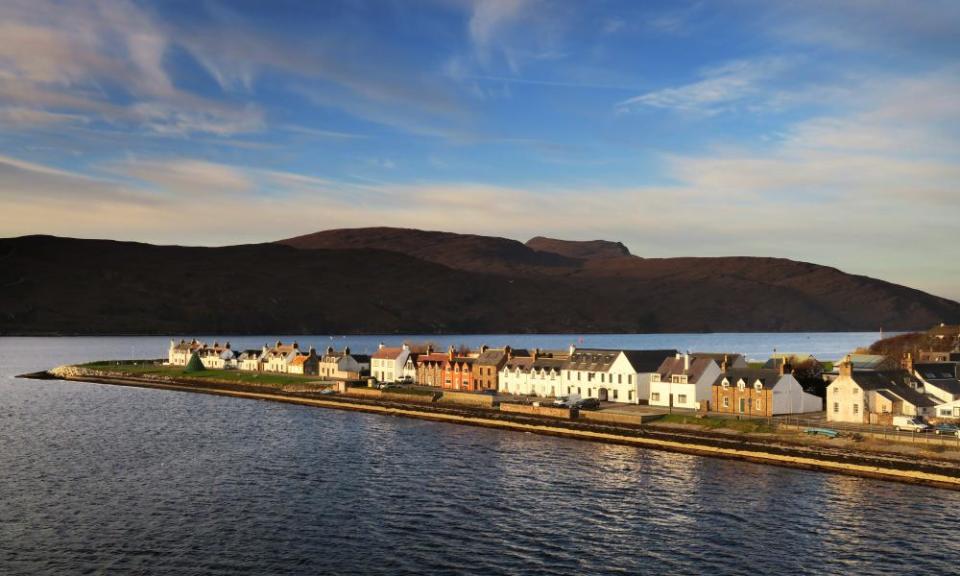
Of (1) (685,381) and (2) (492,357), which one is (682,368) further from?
(2) (492,357)

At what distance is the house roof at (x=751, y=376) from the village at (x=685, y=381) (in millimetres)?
116

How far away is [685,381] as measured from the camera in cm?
10300

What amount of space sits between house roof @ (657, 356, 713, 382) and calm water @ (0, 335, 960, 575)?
21399 millimetres

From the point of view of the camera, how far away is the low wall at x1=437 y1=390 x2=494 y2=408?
117406 millimetres

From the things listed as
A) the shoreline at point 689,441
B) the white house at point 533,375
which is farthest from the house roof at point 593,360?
the shoreline at point 689,441

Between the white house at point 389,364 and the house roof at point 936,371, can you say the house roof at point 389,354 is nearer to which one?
the white house at point 389,364

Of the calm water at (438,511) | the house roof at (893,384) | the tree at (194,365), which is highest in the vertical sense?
the house roof at (893,384)

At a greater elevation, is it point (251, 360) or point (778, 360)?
point (778, 360)

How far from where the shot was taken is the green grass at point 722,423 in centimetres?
8594

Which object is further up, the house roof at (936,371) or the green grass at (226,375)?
the house roof at (936,371)

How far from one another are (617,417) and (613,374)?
55.5ft

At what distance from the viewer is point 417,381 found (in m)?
146

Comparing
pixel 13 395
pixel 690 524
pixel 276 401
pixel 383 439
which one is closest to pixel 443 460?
pixel 383 439

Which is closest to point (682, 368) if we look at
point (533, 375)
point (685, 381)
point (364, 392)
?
point (685, 381)
